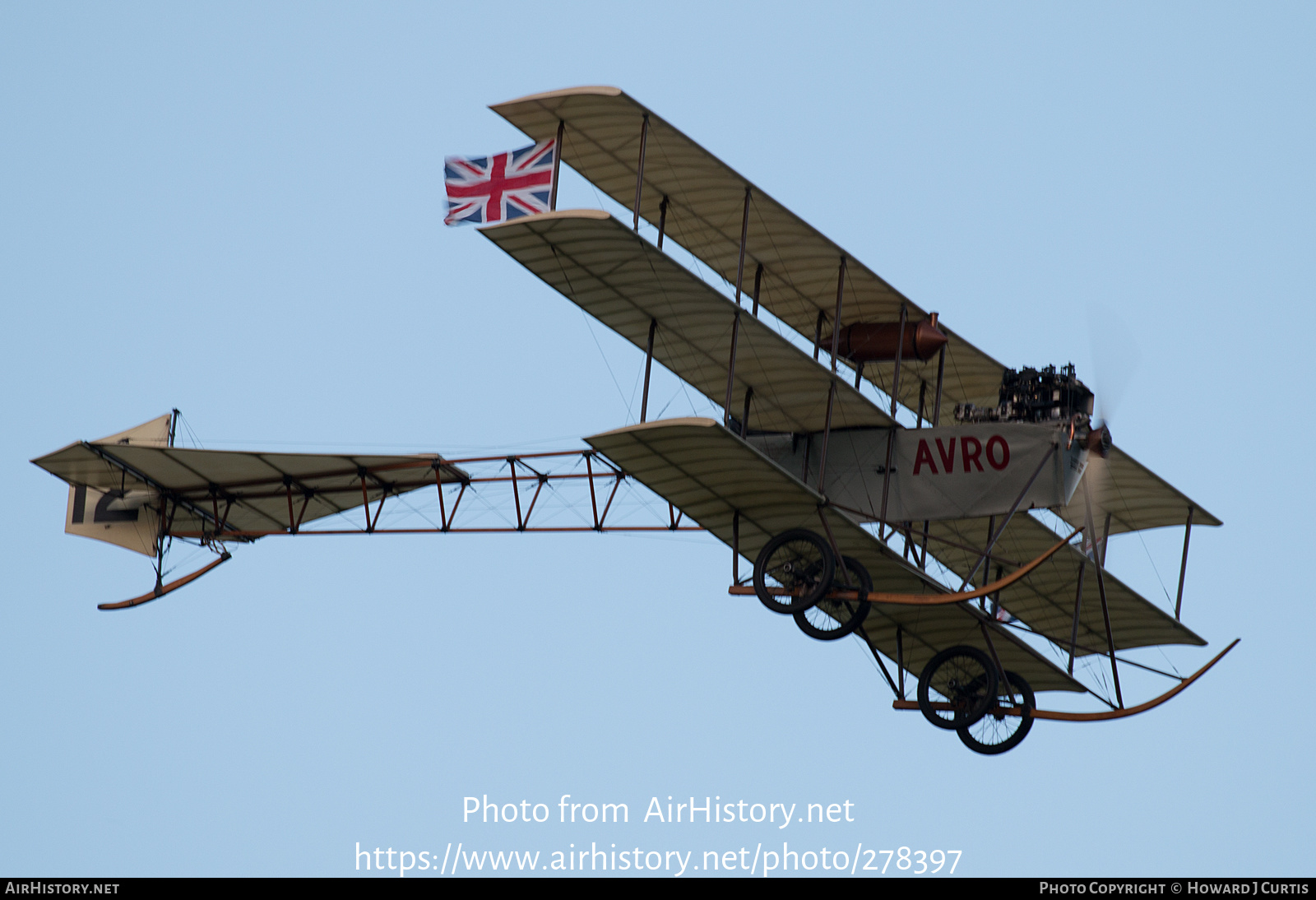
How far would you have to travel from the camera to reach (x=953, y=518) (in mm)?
29156

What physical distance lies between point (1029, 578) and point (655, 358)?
8387 millimetres

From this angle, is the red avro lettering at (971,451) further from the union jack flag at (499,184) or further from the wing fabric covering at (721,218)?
the union jack flag at (499,184)

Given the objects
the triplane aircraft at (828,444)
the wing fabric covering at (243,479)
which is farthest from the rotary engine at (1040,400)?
the wing fabric covering at (243,479)

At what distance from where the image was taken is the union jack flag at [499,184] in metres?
29.1

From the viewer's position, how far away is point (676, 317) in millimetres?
28641

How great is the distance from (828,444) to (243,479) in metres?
11.3

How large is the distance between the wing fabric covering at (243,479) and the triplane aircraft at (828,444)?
0.43 feet

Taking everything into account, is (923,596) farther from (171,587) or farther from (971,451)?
(171,587)

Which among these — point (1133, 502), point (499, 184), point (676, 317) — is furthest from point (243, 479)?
point (1133, 502)

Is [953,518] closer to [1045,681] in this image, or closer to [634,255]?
[1045,681]

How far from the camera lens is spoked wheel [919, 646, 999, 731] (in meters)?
30.1

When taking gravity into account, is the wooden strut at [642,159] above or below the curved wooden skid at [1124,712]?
above

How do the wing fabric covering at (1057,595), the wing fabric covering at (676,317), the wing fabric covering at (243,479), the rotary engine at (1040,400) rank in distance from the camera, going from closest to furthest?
the wing fabric covering at (676,317)
the rotary engine at (1040,400)
the wing fabric covering at (1057,595)
the wing fabric covering at (243,479)

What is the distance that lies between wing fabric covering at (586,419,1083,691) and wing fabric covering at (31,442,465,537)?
22.1 feet
